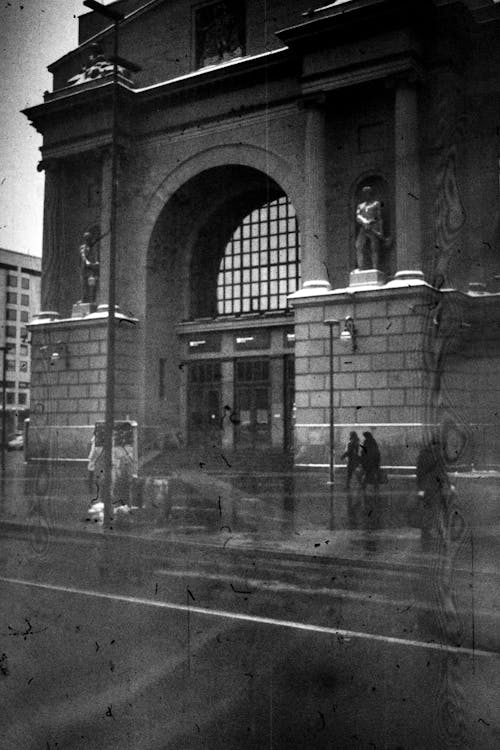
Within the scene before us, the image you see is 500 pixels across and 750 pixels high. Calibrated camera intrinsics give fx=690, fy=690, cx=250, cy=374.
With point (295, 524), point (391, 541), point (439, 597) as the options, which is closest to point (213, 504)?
point (295, 524)

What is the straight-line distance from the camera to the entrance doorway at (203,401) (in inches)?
1266

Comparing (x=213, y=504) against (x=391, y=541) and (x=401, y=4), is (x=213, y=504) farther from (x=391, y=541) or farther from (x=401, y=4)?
(x=401, y=4)

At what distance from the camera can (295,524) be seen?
44.2 ft

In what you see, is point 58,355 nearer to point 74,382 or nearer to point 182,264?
point 74,382

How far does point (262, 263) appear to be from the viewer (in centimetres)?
3338

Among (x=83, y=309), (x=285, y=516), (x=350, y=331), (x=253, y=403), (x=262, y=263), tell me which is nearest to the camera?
(x=285, y=516)

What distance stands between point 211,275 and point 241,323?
3969 mm

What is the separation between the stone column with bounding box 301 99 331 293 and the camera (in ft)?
86.6

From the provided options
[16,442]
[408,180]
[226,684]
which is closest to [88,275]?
[16,442]

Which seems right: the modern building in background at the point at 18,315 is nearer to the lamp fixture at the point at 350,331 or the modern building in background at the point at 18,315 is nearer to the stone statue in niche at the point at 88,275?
the stone statue in niche at the point at 88,275

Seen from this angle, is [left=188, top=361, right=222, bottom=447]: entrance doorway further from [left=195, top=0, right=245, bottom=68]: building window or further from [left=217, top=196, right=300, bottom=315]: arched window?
[left=195, top=0, right=245, bottom=68]: building window

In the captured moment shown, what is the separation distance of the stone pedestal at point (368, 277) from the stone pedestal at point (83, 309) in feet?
39.8

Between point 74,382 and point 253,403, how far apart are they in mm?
8069

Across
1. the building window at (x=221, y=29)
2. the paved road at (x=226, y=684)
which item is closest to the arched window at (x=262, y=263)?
the building window at (x=221, y=29)
